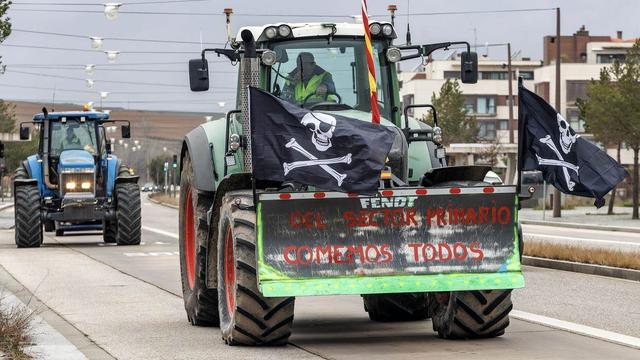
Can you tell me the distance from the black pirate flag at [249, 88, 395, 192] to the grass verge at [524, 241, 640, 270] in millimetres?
11108

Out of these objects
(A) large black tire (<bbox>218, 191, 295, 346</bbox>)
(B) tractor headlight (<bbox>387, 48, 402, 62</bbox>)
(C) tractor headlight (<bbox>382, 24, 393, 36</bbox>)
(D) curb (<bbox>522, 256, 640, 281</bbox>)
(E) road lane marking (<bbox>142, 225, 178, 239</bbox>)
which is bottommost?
(E) road lane marking (<bbox>142, 225, 178, 239</bbox>)

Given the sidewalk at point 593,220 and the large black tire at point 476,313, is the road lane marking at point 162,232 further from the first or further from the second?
the large black tire at point 476,313

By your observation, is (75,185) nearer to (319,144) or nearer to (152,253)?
(152,253)

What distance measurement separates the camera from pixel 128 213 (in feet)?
109

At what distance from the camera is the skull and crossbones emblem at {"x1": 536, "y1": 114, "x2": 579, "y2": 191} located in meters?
13.1

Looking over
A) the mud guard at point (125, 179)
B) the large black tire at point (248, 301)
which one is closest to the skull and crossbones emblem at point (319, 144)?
the large black tire at point (248, 301)

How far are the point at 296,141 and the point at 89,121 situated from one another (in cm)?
2381

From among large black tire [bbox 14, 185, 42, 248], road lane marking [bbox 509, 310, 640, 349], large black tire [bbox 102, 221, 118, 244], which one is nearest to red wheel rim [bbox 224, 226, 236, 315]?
road lane marking [bbox 509, 310, 640, 349]

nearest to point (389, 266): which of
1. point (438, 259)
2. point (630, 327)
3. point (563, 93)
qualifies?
point (438, 259)

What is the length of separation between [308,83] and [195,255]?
2143 millimetres

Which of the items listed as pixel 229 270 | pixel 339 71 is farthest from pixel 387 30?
pixel 229 270

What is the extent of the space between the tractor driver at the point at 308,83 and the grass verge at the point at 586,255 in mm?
9359

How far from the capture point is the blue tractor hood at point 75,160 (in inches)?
1329

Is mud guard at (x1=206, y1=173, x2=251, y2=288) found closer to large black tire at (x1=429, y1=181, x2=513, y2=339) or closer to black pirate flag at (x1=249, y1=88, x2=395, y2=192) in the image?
black pirate flag at (x1=249, y1=88, x2=395, y2=192)
